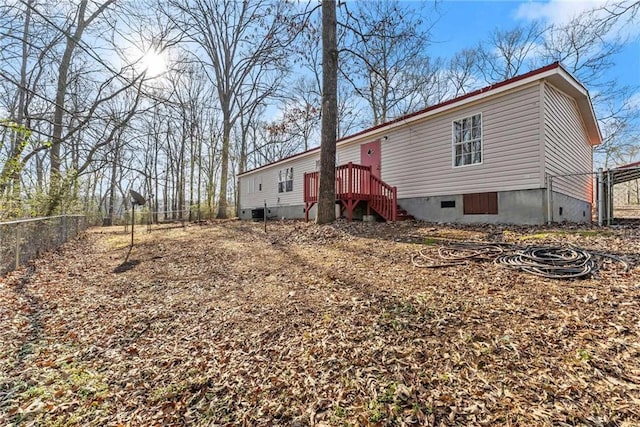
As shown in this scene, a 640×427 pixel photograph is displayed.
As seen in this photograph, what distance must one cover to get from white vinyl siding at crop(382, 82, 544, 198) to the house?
23 mm

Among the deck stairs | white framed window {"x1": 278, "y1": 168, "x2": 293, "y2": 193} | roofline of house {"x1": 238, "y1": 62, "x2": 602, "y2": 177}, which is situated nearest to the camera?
roofline of house {"x1": 238, "y1": 62, "x2": 602, "y2": 177}

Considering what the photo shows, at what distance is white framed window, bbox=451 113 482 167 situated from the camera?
7.99m

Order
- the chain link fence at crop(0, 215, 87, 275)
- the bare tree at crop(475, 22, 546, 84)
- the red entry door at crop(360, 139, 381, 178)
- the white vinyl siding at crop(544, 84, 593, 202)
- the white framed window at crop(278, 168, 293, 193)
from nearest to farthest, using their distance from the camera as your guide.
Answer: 1. the chain link fence at crop(0, 215, 87, 275)
2. the white vinyl siding at crop(544, 84, 593, 202)
3. the red entry door at crop(360, 139, 381, 178)
4. the white framed window at crop(278, 168, 293, 193)
5. the bare tree at crop(475, 22, 546, 84)

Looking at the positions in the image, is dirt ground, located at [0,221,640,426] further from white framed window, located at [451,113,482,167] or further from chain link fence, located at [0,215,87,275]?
white framed window, located at [451,113,482,167]

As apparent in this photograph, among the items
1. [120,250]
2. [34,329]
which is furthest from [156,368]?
[120,250]

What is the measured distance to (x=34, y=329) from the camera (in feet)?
10.5

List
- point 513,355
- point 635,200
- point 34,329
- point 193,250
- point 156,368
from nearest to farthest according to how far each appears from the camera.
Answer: point 513,355, point 156,368, point 34,329, point 193,250, point 635,200

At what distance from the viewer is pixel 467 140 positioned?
8.22 metres

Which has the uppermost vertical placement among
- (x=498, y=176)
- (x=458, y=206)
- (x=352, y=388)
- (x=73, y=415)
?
(x=498, y=176)

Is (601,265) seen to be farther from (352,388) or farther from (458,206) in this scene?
(458,206)

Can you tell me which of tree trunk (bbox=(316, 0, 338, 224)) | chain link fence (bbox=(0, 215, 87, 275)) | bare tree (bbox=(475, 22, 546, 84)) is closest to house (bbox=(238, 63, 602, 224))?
tree trunk (bbox=(316, 0, 338, 224))

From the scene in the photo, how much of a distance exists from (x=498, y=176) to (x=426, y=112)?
2.93 m

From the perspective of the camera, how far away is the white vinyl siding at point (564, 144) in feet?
23.4

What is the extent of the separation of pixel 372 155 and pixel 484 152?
4.13 meters
